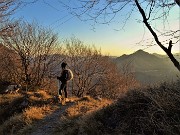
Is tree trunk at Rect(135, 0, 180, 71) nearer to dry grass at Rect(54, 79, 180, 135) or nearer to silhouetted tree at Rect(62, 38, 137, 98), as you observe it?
dry grass at Rect(54, 79, 180, 135)

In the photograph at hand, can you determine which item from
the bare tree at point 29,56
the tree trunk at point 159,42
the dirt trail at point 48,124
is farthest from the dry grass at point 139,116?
the bare tree at point 29,56

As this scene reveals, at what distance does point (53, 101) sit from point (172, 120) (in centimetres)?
961

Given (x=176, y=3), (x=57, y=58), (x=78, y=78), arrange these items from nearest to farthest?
(x=176, y=3), (x=57, y=58), (x=78, y=78)

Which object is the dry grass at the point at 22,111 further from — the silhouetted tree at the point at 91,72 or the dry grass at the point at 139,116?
the silhouetted tree at the point at 91,72

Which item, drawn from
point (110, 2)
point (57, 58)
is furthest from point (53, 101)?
point (57, 58)

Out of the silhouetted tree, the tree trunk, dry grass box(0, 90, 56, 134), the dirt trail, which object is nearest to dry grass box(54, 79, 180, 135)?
the tree trunk

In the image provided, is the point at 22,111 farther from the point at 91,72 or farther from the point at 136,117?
the point at 91,72

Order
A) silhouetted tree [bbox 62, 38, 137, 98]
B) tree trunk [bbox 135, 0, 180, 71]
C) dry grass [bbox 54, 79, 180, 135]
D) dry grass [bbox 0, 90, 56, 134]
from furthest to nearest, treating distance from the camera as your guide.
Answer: silhouetted tree [bbox 62, 38, 137, 98] < dry grass [bbox 0, 90, 56, 134] < dry grass [bbox 54, 79, 180, 135] < tree trunk [bbox 135, 0, 180, 71]

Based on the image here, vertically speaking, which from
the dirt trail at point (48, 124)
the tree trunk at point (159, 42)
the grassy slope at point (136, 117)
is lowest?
the dirt trail at point (48, 124)

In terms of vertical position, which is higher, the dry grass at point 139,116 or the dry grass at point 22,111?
the dry grass at point 139,116

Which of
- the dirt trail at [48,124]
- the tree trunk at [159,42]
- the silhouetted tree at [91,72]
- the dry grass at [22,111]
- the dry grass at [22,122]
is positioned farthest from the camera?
the silhouetted tree at [91,72]

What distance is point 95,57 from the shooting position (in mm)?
43719

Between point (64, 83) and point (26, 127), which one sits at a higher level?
point (64, 83)

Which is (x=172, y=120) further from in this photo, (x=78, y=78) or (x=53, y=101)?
(x=78, y=78)
